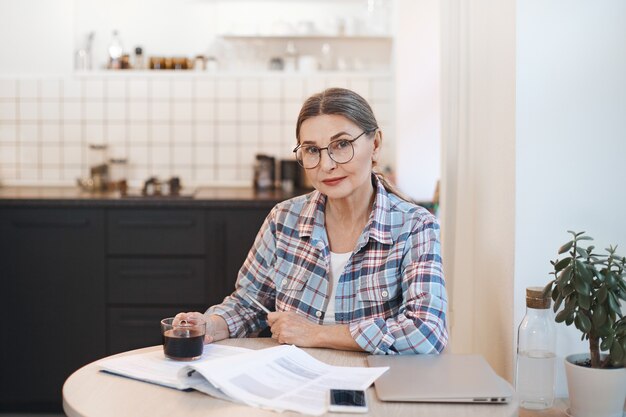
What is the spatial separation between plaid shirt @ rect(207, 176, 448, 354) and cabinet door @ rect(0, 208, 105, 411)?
1.86m

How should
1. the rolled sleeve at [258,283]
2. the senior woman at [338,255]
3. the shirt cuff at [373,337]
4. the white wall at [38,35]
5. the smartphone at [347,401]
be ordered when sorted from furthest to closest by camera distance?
the white wall at [38,35] < the rolled sleeve at [258,283] < the senior woman at [338,255] < the shirt cuff at [373,337] < the smartphone at [347,401]

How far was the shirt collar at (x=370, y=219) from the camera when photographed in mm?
2154

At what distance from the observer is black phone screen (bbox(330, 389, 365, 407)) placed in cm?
154

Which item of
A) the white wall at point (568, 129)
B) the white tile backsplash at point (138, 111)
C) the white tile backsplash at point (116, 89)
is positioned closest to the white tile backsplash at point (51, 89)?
the white tile backsplash at point (116, 89)

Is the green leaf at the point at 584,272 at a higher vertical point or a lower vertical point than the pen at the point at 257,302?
higher

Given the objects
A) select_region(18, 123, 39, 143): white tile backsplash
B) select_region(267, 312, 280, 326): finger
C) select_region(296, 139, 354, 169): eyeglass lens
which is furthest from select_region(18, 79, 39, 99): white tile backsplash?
select_region(267, 312, 280, 326): finger

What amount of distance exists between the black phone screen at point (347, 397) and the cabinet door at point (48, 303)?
2.58 meters

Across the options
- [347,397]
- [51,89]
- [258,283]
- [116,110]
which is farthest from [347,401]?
[51,89]

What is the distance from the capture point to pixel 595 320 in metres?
1.95

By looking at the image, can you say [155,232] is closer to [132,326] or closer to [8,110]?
[132,326]

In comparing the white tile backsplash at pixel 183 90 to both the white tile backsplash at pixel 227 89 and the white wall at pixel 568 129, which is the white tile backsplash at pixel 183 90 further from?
the white wall at pixel 568 129

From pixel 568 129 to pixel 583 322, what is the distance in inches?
19.3

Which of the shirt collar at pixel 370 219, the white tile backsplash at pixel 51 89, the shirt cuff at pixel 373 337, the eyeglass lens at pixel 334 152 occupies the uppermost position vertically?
the white tile backsplash at pixel 51 89

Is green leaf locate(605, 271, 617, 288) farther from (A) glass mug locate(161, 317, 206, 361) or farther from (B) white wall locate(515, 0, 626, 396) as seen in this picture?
(A) glass mug locate(161, 317, 206, 361)
